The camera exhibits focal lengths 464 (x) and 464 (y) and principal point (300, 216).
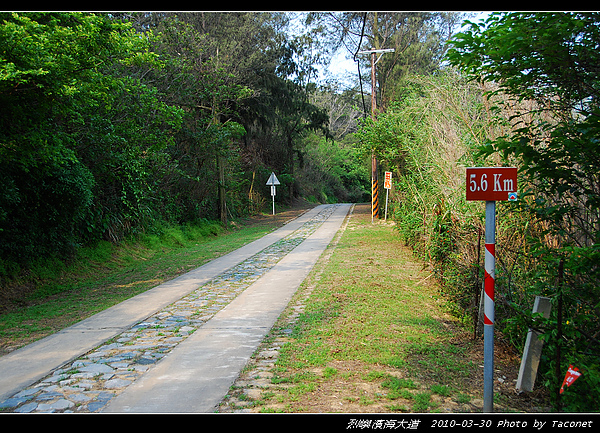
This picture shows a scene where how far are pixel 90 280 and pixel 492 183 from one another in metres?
10.6

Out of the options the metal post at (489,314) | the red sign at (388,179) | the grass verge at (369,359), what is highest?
the red sign at (388,179)

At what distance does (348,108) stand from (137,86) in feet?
153

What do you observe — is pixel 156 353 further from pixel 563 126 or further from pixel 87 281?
pixel 87 281

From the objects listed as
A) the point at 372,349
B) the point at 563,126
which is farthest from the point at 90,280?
the point at 563,126

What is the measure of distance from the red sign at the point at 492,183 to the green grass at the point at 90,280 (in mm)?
6340

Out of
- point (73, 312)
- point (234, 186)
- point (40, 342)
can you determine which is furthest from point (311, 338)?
point (234, 186)

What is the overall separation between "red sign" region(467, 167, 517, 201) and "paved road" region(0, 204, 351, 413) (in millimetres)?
3109

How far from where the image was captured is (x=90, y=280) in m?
11.8

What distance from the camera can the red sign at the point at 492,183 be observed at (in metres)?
4.09

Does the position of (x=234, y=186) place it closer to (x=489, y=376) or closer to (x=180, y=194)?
(x=180, y=194)

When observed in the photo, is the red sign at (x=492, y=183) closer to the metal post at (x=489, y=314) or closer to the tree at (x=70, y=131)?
the metal post at (x=489, y=314)

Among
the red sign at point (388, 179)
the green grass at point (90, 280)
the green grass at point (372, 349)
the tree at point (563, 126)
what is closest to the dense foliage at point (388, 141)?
the tree at point (563, 126)

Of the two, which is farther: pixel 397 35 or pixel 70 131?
pixel 397 35

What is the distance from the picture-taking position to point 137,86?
12016 millimetres
